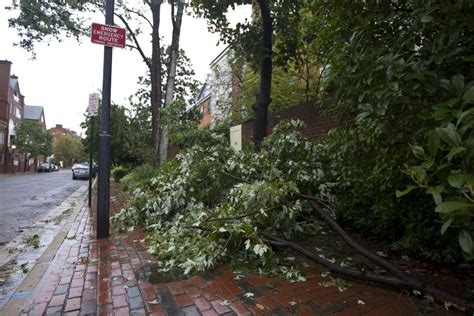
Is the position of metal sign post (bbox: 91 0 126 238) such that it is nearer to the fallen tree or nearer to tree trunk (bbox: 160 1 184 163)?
the fallen tree

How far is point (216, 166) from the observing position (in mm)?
5855

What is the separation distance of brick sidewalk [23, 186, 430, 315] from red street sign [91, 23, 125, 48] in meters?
3.38

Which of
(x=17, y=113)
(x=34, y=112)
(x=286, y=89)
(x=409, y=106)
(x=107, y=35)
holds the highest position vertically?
(x=34, y=112)

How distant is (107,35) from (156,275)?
3.81m

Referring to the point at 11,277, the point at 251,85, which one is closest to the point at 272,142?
the point at 11,277

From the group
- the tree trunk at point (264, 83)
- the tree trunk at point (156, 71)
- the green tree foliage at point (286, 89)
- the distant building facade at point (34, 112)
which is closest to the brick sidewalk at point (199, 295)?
the tree trunk at point (264, 83)

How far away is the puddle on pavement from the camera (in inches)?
153

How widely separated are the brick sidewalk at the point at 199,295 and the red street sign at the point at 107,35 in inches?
133

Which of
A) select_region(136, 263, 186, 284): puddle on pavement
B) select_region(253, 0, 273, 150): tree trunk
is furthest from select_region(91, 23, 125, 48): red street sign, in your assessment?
select_region(136, 263, 186, 284): puddle on pavement

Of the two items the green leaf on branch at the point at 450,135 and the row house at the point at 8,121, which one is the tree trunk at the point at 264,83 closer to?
the green leaf on branch at the point at 450,135

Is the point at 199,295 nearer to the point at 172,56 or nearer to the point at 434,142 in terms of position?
the point at 434,142

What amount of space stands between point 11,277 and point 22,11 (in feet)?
42.3

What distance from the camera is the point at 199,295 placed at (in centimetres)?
340

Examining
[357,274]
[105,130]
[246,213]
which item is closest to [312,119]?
[246,213]
